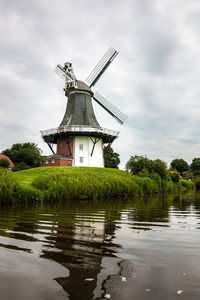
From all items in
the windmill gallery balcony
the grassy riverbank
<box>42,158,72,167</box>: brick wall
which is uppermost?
the windmill gallery balcony

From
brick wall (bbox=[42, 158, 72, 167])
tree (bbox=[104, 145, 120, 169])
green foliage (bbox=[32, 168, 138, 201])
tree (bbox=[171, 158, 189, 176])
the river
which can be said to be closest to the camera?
the river

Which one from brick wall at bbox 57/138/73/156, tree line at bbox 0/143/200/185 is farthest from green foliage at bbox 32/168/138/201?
brick wall at bbox 57/138/73/156

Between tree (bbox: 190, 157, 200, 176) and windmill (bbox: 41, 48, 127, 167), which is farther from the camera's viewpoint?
tree (bbox: 190, 157, 200, 176)

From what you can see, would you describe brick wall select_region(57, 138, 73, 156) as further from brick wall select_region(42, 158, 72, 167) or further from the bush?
the bush

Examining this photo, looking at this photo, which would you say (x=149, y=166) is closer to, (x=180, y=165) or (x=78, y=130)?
(x=78, y=130)

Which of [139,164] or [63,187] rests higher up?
[139,164]

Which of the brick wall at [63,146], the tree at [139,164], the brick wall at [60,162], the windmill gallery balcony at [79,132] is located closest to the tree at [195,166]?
the tree at [139,164]

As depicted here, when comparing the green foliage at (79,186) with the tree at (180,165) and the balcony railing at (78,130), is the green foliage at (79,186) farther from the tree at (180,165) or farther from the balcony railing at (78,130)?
the tree at (180,165)

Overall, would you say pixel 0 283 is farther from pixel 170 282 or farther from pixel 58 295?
pixel 170 282

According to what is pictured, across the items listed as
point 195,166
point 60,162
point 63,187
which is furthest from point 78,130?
point 195,166

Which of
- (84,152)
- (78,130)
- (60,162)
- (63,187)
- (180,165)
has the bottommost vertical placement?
(63,187)

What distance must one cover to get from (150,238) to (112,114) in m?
34.2

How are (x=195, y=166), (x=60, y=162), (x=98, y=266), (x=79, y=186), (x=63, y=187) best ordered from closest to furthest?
(x=98, y=266)
(x=63, y=187)
(x=79, y=186)
(x=60, y=162)
(x=195, y=166)

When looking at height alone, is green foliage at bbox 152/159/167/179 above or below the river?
above
